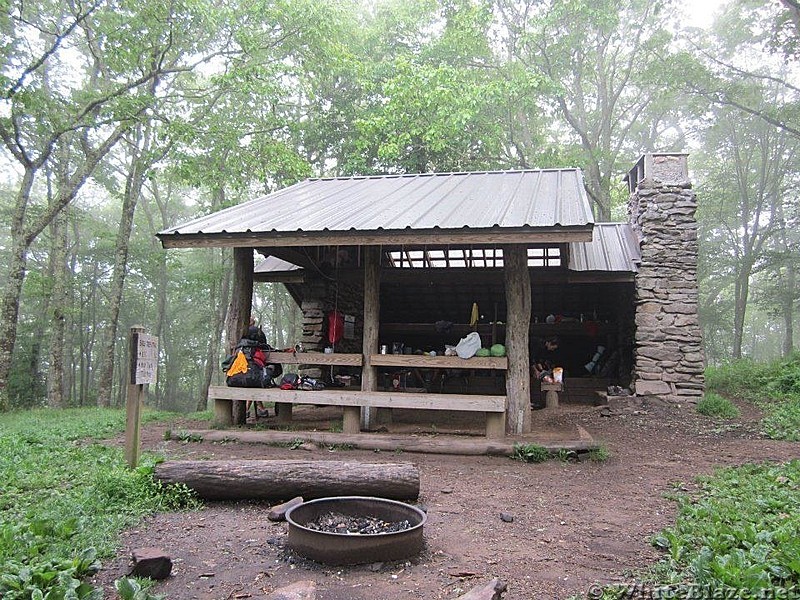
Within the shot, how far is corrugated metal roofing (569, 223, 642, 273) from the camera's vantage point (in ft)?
33.7

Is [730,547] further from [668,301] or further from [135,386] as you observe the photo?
[668,301]

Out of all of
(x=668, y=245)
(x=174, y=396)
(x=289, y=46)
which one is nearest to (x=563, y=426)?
(x=668, y=245)

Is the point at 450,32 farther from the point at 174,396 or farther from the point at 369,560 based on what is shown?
the point at 174,396

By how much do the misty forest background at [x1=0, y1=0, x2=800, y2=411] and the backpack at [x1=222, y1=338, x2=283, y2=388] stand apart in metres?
6.26

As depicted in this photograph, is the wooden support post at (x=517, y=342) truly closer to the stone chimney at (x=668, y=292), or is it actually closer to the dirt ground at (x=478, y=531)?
the dirt ground at (x=478, y=531)

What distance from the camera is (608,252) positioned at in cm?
1103

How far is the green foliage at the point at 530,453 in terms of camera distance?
6734 millimetres

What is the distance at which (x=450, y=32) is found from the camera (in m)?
16.7

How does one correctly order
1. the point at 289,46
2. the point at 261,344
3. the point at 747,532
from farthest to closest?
1. the point at 289,46
2. the point at 261,344
3. the point at 747,532

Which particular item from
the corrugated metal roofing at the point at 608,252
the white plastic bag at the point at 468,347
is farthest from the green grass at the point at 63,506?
the corrugated metal roofing at the point at 608,252

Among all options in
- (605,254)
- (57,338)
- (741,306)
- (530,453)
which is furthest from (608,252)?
(57,338)

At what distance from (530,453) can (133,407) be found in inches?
179

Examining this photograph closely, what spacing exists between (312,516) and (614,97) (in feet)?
56.7

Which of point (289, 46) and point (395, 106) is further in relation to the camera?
point (395, 106)
